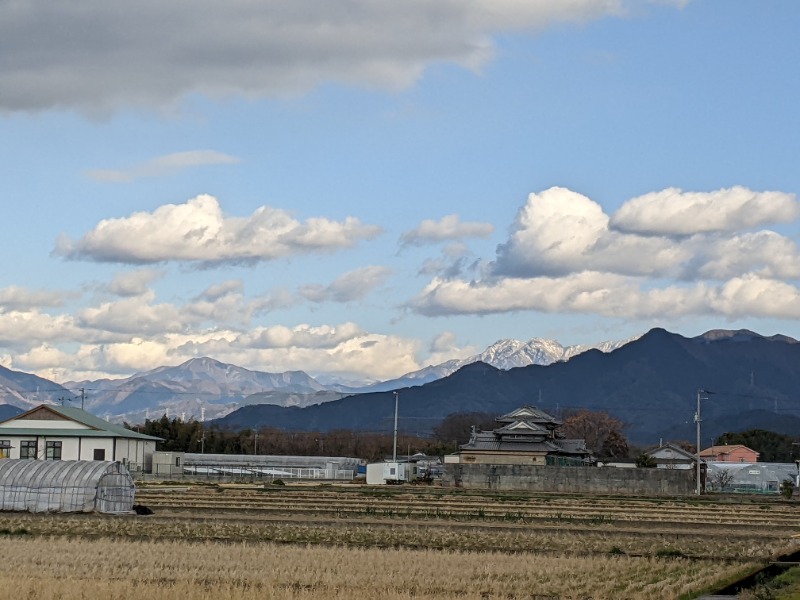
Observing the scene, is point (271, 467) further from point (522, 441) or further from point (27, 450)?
point (27, 450)

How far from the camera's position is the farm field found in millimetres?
22719

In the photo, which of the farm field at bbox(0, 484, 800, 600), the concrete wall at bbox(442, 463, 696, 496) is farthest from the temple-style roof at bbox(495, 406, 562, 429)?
the farm field at bbox(0, 484, 800, 600)

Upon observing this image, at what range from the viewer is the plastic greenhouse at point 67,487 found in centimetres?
4516

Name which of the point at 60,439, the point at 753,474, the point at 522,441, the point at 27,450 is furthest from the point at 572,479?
the point at 27,450

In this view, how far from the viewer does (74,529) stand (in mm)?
36406

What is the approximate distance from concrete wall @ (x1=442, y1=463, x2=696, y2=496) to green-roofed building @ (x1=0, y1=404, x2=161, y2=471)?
2662 centimetres

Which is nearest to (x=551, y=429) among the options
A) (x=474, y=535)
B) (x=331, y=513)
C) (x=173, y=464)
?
(x=173, y=464)

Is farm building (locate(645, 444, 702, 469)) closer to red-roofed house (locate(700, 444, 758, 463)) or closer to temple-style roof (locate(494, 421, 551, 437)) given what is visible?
temple-style roof (locate(494, 421, 551, 437))

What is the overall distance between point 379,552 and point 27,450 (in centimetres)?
6704

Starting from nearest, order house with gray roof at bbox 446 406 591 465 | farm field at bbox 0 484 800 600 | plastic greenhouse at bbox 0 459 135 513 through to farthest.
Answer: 1. farm field at bbox 0 484 800 600
2. plastic greenhouse at bbox 0 459 135 513
3. house with gray roof at bbox 446 406 591 465

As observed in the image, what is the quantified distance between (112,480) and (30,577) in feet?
75.4

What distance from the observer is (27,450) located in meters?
90.6

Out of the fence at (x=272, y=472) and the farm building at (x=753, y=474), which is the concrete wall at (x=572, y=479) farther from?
the farm building at (x=753, y=474)

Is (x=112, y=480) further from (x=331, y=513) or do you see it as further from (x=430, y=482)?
(x=430, y=482)
